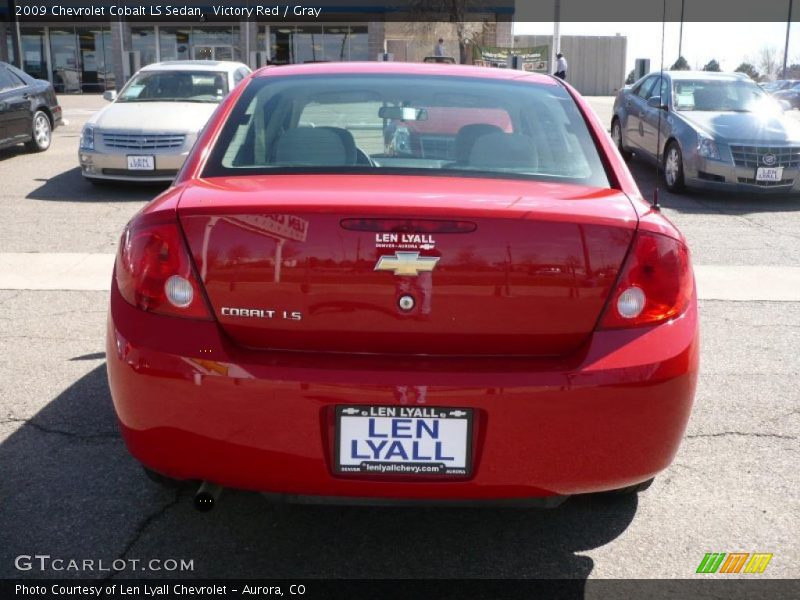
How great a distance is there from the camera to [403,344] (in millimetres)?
2516

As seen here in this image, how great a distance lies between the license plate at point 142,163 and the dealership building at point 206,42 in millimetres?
29078

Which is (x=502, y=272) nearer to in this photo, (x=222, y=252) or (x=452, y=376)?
(x=452, y=376)

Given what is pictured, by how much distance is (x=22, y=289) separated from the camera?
625cm

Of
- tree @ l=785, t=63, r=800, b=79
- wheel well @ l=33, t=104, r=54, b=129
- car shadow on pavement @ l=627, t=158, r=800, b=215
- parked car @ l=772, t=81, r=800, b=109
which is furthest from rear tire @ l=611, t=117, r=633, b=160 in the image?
tree @ l=785, t=63, r=800, b=79

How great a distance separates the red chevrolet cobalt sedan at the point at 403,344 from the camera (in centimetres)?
245

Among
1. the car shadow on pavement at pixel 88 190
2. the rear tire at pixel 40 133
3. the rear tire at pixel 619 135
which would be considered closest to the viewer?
the car shadow on pavement at pixel 88 190

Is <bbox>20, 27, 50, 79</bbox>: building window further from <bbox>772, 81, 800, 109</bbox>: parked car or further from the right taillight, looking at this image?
the right taillight

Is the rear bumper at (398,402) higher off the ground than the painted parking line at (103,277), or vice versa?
the rear bumper at (398,402)

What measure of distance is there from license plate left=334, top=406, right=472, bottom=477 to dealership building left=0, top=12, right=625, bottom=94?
123ft

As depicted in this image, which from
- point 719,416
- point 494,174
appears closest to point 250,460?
point 494,174

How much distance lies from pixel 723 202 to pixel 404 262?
932 centimetres

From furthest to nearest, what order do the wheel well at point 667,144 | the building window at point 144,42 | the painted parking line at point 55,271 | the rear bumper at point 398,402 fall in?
1. the building window at point 144,42
2. the wheel well at point 667,144
3. the painted parking line at point 55,271
4. the rear bumper at point 398,402

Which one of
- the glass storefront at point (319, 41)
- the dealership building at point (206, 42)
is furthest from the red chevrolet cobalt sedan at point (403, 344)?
the glass storefront at point (319, 41)

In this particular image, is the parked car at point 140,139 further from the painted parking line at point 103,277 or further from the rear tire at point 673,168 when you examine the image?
the rear tire at point 673,168
